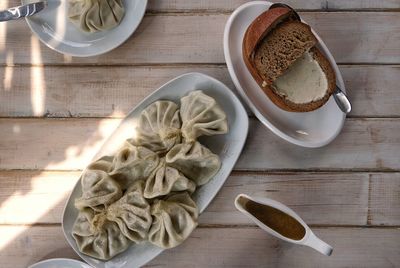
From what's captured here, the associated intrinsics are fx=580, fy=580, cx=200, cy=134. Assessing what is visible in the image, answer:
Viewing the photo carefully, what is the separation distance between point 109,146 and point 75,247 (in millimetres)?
232

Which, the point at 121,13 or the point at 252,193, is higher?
the point at 121,13

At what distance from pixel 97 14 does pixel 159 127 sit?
0.28 metres

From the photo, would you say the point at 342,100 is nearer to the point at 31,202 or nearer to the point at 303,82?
the point at 303,82

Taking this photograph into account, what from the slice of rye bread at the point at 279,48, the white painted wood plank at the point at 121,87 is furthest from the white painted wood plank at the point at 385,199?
the slice of rye bread at the point at 279,48

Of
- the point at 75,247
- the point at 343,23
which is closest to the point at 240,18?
the point at 343,23

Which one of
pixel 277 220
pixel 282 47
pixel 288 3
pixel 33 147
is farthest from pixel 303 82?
pixel 33 147

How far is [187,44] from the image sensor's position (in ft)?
4.30

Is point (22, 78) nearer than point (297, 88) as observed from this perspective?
No

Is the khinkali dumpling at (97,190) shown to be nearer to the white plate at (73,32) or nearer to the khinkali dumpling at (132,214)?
the khinkali dumpling at (132,214)

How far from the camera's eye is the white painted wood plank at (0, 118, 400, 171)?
131 centimetres

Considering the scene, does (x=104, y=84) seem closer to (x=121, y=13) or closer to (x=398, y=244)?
(x=121, y=13)

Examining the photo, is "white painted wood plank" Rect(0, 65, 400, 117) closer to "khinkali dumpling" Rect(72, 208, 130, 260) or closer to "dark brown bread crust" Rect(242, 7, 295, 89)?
"dark brown bread crust" Rect(242, 7, 295, 89)

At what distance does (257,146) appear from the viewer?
1311 mm

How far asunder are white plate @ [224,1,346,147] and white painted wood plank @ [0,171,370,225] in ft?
0.33
